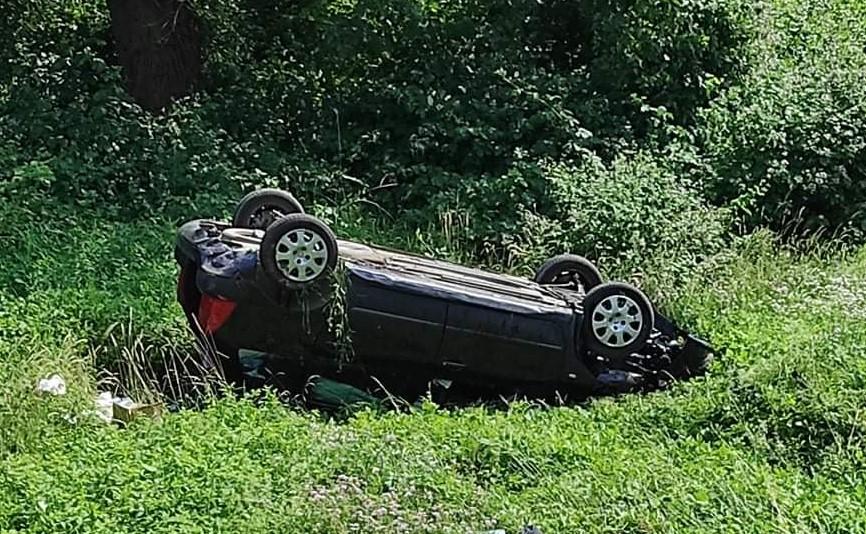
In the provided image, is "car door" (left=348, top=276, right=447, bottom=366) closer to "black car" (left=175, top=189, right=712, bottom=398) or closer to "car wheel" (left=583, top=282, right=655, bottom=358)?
"black car" (left=175, top=189, right=712, bottom=398)

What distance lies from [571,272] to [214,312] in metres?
2.26

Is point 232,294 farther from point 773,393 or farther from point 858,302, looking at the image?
point 858,302

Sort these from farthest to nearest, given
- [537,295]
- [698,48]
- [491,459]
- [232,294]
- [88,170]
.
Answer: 1. [698,48]
2. [88,170]
3. [537,295]
4. [232,294]
5. [491,459]

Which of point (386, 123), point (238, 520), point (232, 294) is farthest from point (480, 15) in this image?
point (238, 520)

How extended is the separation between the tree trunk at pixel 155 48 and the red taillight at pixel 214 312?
15.5 feet

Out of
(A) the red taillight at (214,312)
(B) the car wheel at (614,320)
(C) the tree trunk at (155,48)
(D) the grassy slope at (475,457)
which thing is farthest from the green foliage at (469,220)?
(A) the red taillight at (214,312)

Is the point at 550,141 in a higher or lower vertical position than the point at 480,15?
lower

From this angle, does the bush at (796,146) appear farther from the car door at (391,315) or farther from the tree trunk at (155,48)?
the tree trunk at (155,48)

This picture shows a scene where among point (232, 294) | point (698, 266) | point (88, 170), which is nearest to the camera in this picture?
point (232, 294)

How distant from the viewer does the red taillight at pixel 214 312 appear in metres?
5.61

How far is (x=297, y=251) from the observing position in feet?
18.3

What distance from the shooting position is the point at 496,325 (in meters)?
5.86

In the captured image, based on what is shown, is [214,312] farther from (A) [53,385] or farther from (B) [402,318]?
(B) [402,318]

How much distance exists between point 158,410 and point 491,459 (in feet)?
6.28
